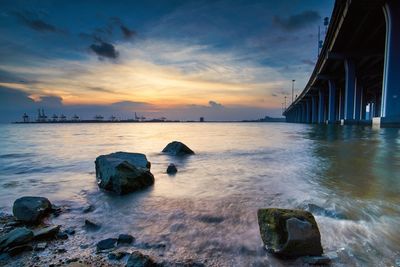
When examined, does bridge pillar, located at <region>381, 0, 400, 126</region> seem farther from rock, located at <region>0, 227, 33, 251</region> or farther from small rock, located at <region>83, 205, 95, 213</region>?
rock, located at <region>0, 227, 33, 251</region>

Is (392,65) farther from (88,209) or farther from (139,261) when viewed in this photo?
(139,261)

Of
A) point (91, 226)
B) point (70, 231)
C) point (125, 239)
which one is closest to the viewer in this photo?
point (125, 239)

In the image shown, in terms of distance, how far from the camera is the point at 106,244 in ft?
9.52

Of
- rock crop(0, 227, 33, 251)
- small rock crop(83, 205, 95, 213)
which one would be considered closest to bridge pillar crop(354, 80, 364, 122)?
small rock crop(83, 205, 95, 213)

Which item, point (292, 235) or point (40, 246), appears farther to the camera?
point (40, 246)

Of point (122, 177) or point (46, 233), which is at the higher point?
point (122, 177)

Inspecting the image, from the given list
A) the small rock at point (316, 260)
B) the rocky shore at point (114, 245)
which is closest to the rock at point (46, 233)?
the rocky shore at point (114, 245)

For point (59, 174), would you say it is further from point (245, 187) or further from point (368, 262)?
point (368, 262)

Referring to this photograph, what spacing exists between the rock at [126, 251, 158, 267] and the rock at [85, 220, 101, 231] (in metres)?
1.23

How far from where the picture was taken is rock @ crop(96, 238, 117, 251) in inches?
112

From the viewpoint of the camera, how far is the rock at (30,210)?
3689mm

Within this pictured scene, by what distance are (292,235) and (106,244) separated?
215 cm

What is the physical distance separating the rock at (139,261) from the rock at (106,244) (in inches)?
19.4

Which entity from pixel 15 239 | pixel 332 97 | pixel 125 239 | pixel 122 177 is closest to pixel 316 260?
pixel 125 239
